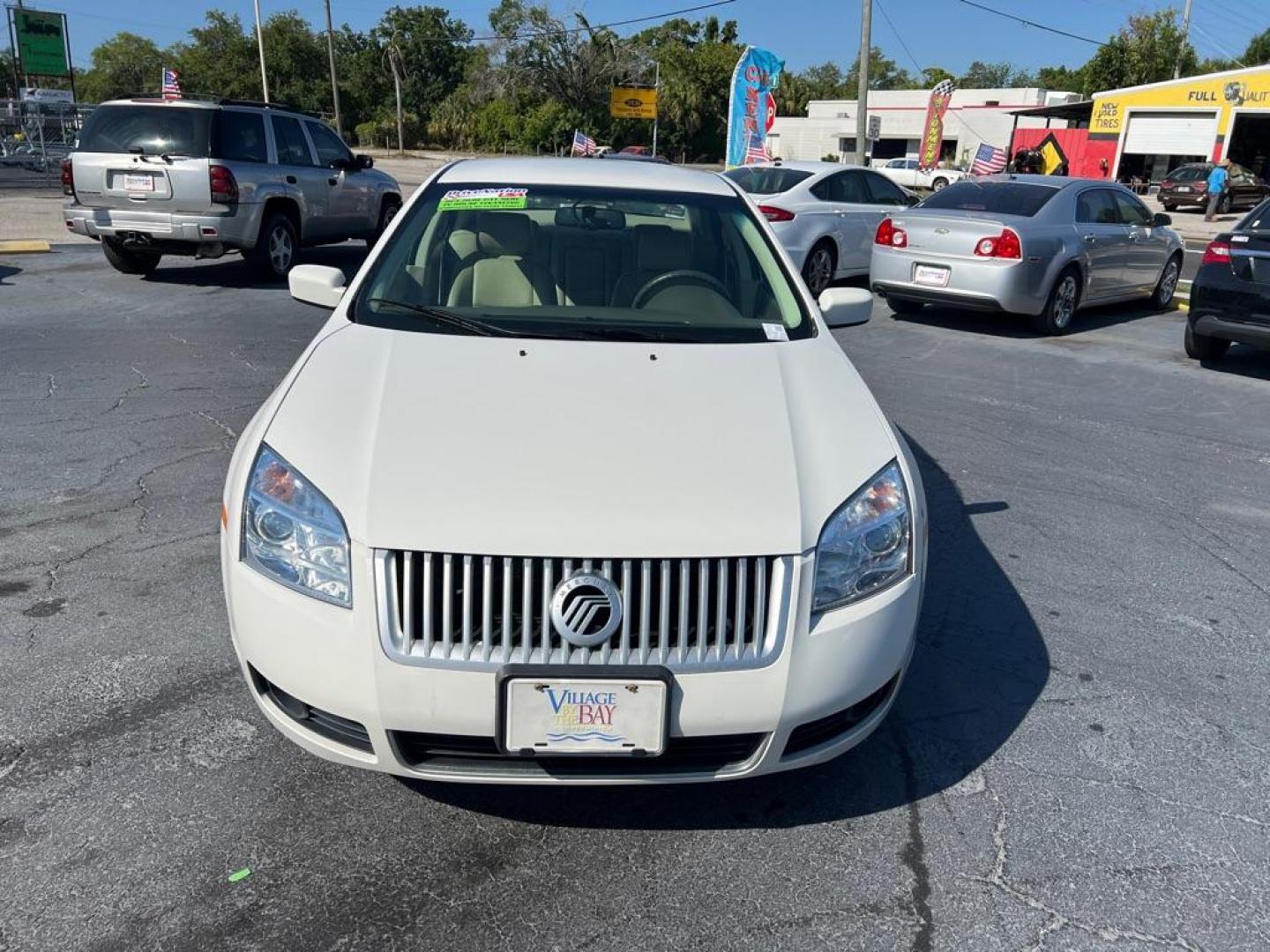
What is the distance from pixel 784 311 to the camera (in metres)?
3.70

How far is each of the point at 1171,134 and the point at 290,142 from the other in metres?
37.8

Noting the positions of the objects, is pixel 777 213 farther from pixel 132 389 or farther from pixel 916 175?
pixel 916 175

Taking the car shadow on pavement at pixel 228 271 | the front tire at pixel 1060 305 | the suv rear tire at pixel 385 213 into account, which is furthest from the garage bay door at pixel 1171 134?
the car shadow on pavement at pixel 228 271

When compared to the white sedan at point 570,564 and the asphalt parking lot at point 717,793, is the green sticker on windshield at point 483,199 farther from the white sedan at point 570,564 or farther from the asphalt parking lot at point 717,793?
the asphalt parking lot at point 717,793

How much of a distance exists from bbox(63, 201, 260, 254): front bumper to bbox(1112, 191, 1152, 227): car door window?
925 cm

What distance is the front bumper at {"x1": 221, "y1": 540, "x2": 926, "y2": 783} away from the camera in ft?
7.61

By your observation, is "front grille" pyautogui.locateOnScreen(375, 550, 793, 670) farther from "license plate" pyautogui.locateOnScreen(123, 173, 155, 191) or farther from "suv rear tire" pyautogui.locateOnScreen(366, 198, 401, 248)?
"suv rear tire" pyautogui.locateOnScreen(366, 198, 401, 248)

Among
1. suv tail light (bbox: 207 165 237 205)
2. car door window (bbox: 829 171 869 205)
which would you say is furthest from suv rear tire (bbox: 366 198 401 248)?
car door window (bbox: 829 171 869 205)

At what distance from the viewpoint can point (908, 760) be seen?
307 cm

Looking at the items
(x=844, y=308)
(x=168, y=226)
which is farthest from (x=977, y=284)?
(x=168, y=226)

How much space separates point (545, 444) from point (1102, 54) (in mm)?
61477

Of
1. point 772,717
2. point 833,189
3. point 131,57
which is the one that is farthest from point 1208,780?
point 131,57

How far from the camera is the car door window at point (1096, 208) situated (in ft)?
33.6

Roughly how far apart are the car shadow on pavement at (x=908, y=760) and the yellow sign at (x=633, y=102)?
1974 inches
